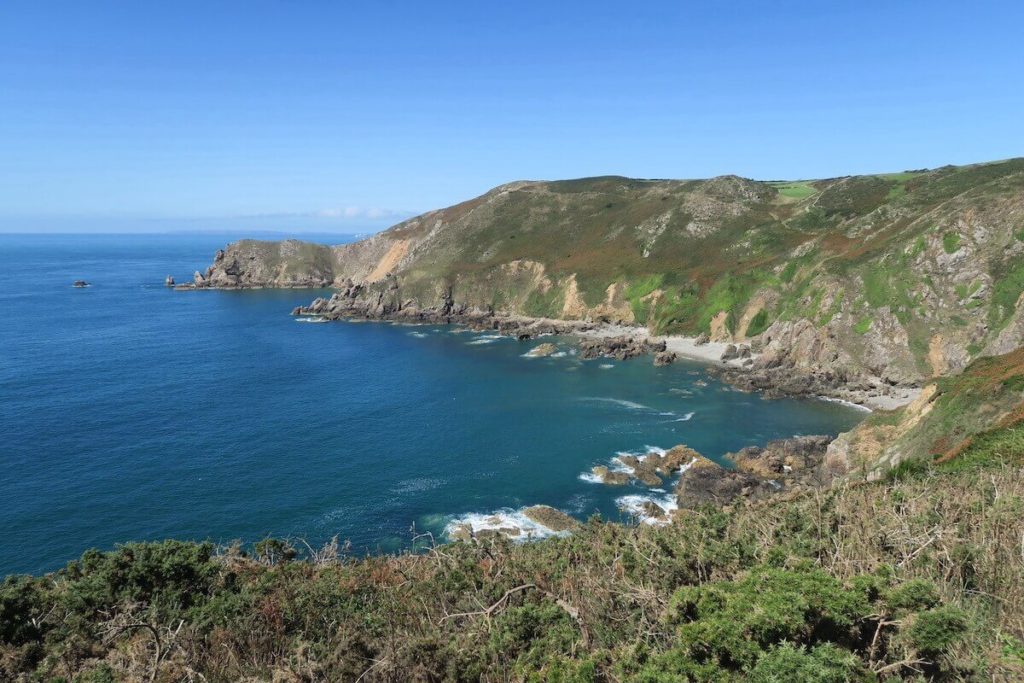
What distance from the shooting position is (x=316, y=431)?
65.0 m

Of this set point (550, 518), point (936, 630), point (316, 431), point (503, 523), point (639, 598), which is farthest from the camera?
point (316, 431)

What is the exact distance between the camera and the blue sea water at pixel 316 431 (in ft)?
151

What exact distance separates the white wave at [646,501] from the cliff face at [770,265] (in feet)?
136

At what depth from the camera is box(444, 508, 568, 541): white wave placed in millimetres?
44156

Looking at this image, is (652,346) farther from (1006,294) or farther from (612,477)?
(612,477)

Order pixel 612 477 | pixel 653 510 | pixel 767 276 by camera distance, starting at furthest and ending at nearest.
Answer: pixel 767 276, pixel 612 477, pixel 653 510

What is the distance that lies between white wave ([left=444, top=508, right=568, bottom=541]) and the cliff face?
52985 mm

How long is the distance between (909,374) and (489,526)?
61.8 meters

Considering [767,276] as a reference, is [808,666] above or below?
below

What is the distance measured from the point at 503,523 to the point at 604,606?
97.1ft

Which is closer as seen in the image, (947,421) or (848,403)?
(947,421)

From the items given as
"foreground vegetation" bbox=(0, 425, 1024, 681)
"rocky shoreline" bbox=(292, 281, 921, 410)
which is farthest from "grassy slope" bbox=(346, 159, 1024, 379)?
"foreground vegetation" bbox=(0, 425, 1024, 681)

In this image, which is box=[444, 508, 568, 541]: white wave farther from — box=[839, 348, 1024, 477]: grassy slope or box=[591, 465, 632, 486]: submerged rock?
box=[839, 348, 1024, 477]: grassy slope

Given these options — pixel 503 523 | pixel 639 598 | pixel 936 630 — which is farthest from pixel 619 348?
pixel 936 630
